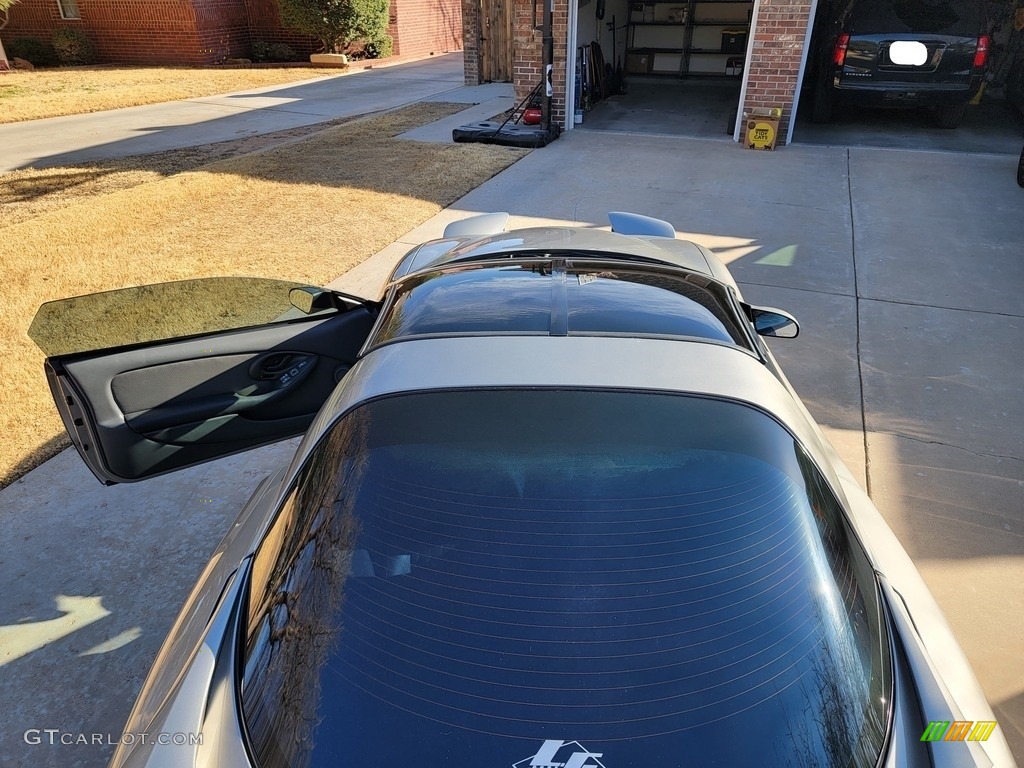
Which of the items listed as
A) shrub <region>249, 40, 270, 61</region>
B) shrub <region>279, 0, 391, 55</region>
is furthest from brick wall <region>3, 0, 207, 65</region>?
shrub <region>279, 0, 391, 55</region>

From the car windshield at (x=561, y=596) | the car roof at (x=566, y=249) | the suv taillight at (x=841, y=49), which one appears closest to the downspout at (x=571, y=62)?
the suv taillight at (x=841, y=49)

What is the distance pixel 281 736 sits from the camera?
1230 mm

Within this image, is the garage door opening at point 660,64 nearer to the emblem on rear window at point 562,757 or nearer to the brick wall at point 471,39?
the brick wall at point 471,39

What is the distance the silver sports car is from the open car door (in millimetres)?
869

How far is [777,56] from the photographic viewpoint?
931 cm

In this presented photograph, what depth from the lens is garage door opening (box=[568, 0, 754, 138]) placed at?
37.8 ft

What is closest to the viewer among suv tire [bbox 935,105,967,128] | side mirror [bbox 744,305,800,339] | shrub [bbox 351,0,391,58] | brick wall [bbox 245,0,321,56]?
side mirror [bbox 744,305,800,339]

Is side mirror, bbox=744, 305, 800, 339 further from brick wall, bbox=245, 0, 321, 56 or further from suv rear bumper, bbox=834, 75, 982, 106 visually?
brick wall, bbox=245, 0, 321, 56

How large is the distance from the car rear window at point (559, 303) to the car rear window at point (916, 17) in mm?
9205

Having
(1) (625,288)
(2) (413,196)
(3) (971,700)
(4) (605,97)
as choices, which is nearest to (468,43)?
(4) (605,97)

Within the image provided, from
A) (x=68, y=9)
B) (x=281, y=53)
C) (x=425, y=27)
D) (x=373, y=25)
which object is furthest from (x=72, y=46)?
(x=425, y=27)

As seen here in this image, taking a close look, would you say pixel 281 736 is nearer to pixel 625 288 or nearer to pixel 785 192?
pixel 625 288

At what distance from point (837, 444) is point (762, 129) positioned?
293 inches

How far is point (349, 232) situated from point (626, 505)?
19.1 ft
